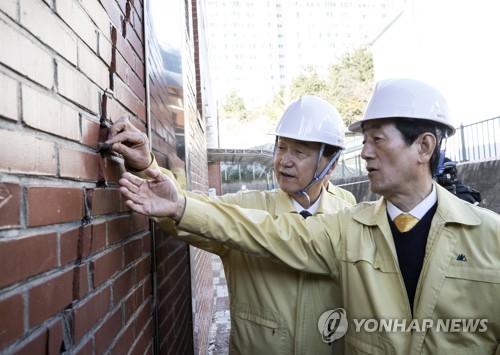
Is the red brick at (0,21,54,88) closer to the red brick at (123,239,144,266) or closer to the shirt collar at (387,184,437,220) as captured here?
the red brick at (123,239,144,266)

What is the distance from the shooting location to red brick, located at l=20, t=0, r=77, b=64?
859 millimetres

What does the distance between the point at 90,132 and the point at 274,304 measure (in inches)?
54.5

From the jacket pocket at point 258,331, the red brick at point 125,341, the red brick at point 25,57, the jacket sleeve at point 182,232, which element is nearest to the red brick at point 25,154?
the red brick at point 25,57

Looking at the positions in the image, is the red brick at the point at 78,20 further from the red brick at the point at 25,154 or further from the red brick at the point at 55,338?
the red brick at the point at 55,338

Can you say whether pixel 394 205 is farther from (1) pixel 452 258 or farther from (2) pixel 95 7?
(2) pixel 95 7

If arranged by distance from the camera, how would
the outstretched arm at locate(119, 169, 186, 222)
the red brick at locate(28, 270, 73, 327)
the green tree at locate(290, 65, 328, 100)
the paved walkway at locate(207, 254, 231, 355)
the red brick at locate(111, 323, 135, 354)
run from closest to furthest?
the red brick at locate(28, 270, 73, 327) → the red brick at locate(111, 323, 135, 354) → the outstretched arm at locate(119, 169, 186, 222) → the paved walkway at locate(207, 254, 231, 355) → the green tree at locate(290, 65, 328, 100)

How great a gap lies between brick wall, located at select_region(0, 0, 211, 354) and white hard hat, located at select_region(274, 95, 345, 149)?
45.6 inches

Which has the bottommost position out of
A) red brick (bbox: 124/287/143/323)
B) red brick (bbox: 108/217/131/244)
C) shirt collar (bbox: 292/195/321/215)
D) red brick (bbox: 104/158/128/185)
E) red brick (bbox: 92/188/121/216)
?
red brick (bbox: 124/287/143/323)

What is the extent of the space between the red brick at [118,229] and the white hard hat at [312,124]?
1.35 meters

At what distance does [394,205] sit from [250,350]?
3.68 feet

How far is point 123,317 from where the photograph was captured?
4.78 ft

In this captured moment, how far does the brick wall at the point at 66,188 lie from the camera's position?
2.57ft

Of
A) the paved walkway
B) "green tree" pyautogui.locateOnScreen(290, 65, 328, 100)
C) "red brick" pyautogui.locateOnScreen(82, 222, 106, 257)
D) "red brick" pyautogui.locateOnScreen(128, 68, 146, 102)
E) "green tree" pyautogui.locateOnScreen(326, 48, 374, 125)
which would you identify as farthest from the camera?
"green tree" pyautogui.locateOnScreen(290, 65, 328, 100)

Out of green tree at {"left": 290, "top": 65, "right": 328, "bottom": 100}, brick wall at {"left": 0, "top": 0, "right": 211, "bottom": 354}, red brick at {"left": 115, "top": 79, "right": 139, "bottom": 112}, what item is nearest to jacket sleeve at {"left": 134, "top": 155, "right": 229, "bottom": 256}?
brick wall at {"left": 0, "top": 0, "right": 211, "bottom": 354}
